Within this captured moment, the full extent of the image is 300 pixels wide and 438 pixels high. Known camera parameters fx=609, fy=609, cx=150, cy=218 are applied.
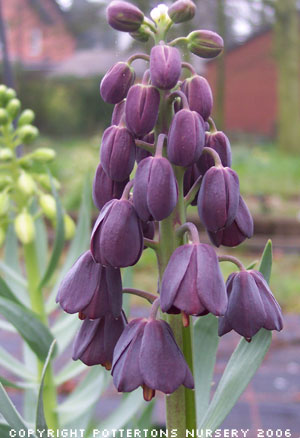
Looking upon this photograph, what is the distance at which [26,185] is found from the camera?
1.13 m

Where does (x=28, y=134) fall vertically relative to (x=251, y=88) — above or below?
above

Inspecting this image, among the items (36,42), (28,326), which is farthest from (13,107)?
(36,42)

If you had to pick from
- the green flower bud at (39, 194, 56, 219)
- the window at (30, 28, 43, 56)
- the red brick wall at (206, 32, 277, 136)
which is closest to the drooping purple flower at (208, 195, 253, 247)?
the green flower bud at (39, 194, 56, 219)

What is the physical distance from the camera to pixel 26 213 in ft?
3.81

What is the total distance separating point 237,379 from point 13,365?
0.51 metres

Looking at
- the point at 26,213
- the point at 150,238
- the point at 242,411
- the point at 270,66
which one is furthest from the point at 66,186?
the point at 270,66

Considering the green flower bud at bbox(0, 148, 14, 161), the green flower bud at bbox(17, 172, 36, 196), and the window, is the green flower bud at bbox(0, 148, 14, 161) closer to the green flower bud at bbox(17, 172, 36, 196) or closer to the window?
the green flower bud at bbox(17, 172, 36, 196)

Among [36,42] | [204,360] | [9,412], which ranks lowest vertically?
[36,42]

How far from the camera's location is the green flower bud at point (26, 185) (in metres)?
1.13

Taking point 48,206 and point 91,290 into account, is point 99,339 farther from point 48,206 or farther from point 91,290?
point 48,206

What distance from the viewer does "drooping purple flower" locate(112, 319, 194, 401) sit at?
59cm

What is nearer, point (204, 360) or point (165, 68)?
point (165, 68)

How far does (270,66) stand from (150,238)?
1366 cm

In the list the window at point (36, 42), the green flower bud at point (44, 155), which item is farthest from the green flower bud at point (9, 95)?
the window at point (36, 42)
